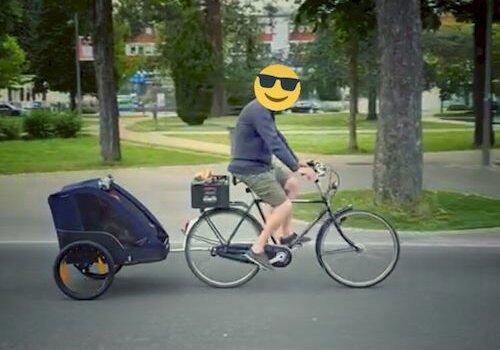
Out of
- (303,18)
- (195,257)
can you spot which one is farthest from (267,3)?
(195,257)

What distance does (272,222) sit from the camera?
6.84 metres

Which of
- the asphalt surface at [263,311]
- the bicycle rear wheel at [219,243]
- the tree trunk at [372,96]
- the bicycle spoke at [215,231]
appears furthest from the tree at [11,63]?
the bicycle spoke at [215,231]

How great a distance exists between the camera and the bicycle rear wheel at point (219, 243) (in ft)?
22.8

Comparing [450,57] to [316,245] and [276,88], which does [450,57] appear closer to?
[276,88]

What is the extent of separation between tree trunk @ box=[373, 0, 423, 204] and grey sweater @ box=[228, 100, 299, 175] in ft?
14.3

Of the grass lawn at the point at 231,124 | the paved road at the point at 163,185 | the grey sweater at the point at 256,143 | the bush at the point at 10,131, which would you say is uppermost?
the grey sweater at the point at 256,143

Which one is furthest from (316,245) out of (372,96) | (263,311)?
(372,96)

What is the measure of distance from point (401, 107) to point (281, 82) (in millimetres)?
4245

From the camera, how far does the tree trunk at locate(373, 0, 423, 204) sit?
11.0 meters

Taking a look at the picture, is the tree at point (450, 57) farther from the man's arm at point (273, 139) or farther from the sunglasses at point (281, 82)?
the man's arm at point (273, 139)

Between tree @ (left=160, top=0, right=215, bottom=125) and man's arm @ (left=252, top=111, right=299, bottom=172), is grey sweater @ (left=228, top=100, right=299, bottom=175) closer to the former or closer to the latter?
man's arm @ (left=252, top=111, right=299, bottom=172)

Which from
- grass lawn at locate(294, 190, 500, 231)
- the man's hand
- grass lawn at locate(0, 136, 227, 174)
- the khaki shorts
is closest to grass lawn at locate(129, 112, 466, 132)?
grass lawn at locate(0, 136, 227, 174)

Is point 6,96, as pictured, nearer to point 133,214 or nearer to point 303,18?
point 303,18

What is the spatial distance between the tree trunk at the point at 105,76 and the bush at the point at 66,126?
12.0 meters
